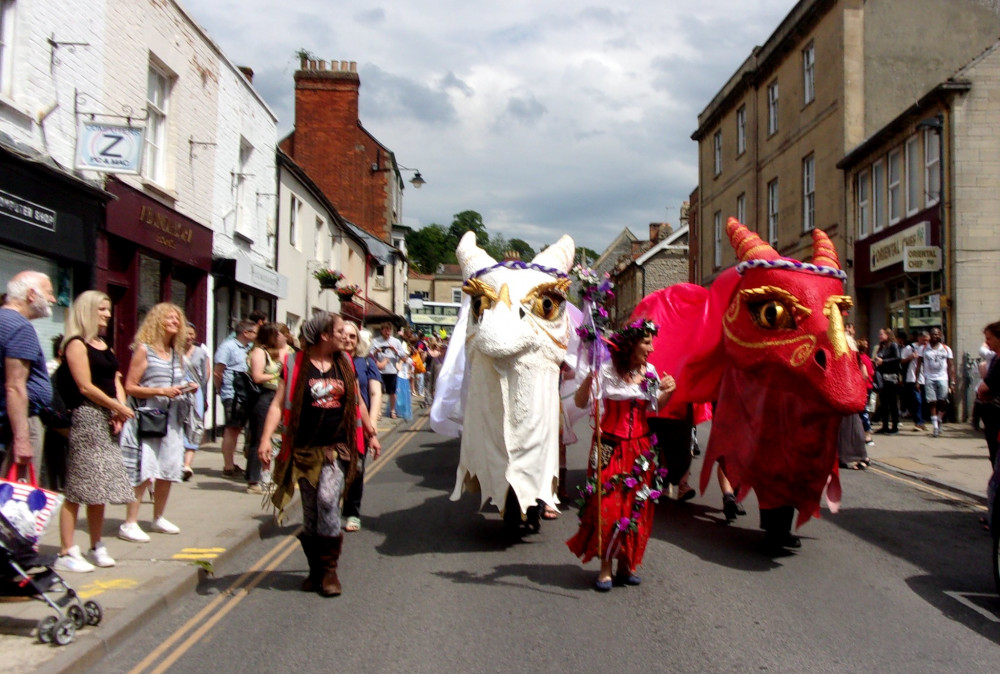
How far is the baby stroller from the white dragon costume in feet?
9.67

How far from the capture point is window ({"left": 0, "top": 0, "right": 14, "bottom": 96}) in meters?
8.91

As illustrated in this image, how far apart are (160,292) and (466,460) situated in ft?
28.3

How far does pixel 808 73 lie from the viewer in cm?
2462

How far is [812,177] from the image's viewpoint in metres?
24.4

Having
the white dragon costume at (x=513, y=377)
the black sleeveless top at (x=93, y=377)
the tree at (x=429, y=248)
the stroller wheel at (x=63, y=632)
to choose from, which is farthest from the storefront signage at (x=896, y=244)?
the tree at (x=429, y=248)

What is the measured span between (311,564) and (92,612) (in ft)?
4.88

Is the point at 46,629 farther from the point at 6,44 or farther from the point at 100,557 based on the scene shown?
the point at 6,44

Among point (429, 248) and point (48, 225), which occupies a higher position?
point (429, 248)

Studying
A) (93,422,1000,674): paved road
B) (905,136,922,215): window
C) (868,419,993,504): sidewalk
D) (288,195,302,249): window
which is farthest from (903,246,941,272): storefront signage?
(288,195,302,249): window


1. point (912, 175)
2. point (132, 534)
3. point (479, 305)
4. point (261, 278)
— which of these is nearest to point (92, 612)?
point (132, 534)

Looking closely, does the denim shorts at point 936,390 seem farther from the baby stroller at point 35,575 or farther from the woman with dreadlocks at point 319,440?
the baby stroller at point 35,575

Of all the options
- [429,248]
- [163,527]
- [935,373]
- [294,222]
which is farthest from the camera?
[429,248]

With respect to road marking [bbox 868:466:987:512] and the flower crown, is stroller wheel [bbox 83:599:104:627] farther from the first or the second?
road marking [bbox 868:466:987:512]

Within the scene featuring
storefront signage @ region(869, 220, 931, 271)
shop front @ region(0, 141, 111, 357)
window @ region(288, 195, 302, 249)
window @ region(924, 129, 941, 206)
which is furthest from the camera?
window @ region(288, 195, 302, 249)
